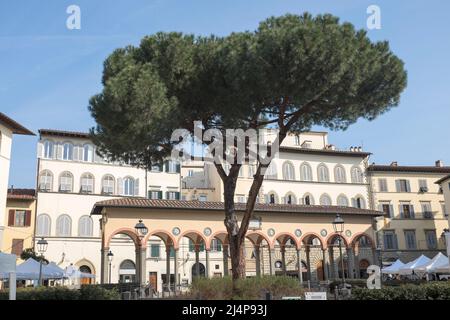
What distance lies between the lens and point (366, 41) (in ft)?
51.1

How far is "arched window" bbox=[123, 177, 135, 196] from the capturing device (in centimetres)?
4225

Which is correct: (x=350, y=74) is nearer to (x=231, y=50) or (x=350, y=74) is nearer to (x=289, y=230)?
(x=231, y=50)

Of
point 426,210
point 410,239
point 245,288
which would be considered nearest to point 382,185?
point 426,210

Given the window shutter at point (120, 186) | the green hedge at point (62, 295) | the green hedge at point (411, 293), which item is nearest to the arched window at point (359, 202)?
the window shutter at point (120, 186)

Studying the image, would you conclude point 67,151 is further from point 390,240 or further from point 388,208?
point 390,240

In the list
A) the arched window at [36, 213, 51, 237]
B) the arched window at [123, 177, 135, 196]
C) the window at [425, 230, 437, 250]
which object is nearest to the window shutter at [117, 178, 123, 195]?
the arched window at [123, 177, 135, 196]

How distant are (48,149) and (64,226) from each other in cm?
635

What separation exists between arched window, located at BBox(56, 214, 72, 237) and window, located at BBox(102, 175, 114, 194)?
3.82 meters

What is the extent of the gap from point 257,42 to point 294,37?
126cm

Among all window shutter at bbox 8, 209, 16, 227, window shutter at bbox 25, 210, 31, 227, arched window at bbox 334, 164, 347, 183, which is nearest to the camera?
window shutter at bbox 8, 209, 16, 227

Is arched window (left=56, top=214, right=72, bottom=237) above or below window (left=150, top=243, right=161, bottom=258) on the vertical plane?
above

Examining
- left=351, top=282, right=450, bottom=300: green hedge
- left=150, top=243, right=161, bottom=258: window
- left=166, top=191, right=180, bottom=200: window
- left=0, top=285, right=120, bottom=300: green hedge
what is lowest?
left=351, top=282, right=450, bottom=300: green hedge

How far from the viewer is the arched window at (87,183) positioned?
1591 inches

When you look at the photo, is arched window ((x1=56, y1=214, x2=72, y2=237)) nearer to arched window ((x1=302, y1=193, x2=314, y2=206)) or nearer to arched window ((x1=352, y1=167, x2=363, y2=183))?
arched window ((x1=302, y1=193, x2=314, y2=206))
